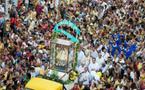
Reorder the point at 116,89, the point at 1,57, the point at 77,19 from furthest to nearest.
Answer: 1. the point at 77,19
2. the point at 1,57
3. the point at 116,89

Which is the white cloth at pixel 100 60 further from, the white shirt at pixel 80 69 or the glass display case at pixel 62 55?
the glass display case at pixel 62 55

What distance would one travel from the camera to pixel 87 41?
21.3 m

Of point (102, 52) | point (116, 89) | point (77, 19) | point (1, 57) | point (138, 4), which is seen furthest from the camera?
point (138, 4)

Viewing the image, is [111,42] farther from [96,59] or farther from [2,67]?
[2,67]

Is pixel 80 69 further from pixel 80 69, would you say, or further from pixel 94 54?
pixel 94 54

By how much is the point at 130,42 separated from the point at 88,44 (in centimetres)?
172

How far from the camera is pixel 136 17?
82.4 feet

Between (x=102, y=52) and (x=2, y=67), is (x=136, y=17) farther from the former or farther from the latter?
(x=2, y=67)

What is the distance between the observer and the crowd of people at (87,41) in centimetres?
1706

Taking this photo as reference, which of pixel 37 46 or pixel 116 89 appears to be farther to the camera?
pixel 37 46

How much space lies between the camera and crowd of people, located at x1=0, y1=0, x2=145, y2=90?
17.1 m

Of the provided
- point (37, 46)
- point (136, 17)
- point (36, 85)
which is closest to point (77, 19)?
point (136, 17)

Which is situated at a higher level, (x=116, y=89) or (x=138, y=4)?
(x=138, y=4)

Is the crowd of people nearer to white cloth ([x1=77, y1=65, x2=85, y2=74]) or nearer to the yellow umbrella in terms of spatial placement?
white cloth ([x1=77, y1=65, x2=85, y2=74])
